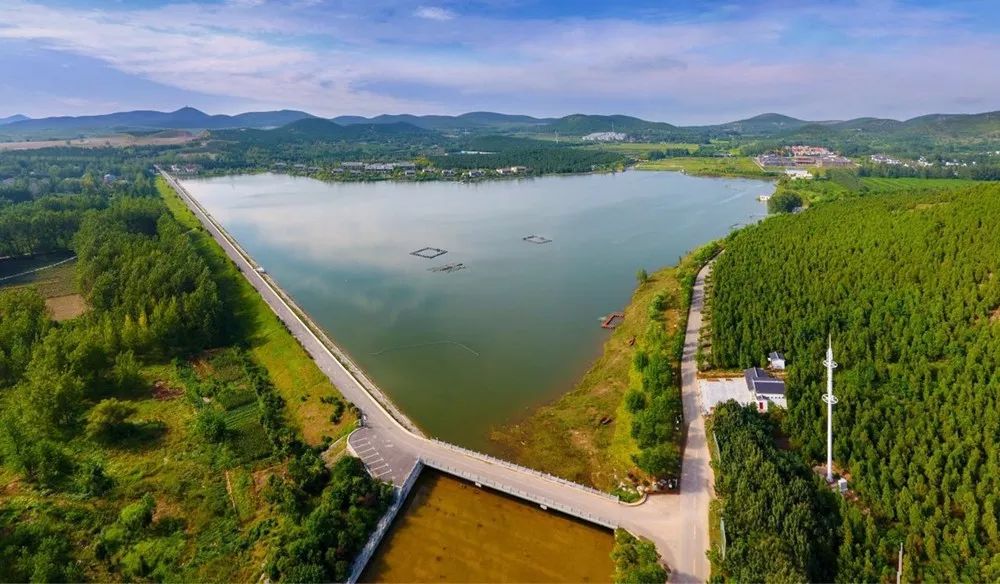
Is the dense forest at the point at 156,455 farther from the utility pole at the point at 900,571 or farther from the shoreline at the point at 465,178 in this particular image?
the shoreline at the point at 465,178

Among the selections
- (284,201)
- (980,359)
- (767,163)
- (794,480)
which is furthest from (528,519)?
(767,163)

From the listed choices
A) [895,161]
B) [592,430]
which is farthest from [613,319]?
[895,161]

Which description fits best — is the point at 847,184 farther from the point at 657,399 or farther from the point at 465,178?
the point at 657,399

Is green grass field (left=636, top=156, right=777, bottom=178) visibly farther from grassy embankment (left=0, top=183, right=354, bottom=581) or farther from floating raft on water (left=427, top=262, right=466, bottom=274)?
grassy embankment (left=0, top=183, right=354, bottom=581)

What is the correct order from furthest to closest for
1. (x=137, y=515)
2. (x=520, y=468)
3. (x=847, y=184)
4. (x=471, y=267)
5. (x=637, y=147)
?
1. (x=637, y=147)
2. (x=847, y=184)
3. (x=471, y=267)
4. (x=520, y=468)
5. (x=137, y=515)

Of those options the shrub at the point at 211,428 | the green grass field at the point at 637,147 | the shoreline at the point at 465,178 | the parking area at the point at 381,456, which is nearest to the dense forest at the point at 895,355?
the parking area at the point at 381,456
